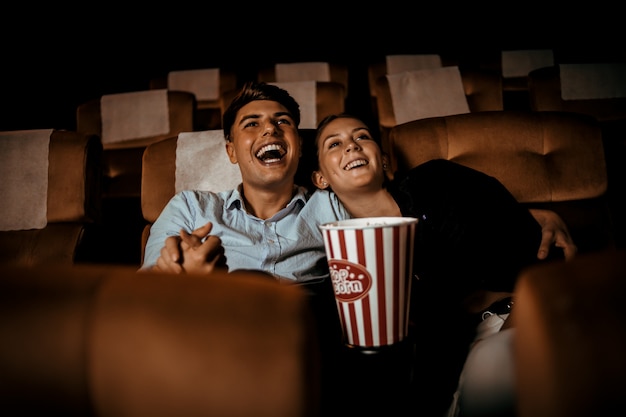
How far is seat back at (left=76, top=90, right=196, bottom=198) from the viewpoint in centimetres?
233

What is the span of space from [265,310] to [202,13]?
379 cm

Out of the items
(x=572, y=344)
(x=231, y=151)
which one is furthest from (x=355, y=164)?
(x=572, y=344)

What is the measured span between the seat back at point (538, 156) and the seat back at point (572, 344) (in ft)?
3.47

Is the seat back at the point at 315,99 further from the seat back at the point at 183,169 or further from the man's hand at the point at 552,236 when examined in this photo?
the man's hand at the point at 552,236

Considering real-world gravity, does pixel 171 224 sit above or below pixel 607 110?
below

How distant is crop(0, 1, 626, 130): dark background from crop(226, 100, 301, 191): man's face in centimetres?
235

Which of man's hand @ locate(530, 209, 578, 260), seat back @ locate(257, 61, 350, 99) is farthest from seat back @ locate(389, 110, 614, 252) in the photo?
seat back @ locate(257, 61, 350, 99)

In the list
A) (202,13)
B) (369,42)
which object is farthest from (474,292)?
(202,13)

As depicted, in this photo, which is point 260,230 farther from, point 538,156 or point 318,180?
point 538,156

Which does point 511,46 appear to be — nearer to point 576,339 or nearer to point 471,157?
point 471,157

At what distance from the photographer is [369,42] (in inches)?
145

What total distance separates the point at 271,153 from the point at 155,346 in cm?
100

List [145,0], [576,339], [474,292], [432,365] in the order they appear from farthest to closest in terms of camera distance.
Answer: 1. [145,0]
2. [474,292]
3. [432,365]
4. [576,339]

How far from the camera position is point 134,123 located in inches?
94.4
